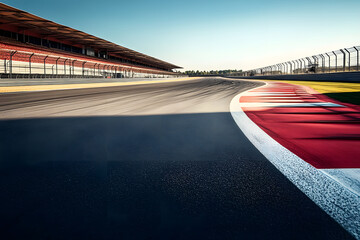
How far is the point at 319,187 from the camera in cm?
194

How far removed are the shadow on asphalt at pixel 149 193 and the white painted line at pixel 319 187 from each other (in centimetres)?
8

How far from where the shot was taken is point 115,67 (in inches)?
1505

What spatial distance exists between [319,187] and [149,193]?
4.38ft

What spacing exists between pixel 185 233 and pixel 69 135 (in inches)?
115

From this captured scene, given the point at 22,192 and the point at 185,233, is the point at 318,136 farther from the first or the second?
the point at 22,192

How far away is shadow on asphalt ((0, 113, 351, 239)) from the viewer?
1.39 m

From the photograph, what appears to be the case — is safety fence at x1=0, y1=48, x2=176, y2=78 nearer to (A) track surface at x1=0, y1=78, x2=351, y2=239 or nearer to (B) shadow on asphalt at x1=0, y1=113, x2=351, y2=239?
(A) track surface at x1=0, y1=78, x2=351, y2=239

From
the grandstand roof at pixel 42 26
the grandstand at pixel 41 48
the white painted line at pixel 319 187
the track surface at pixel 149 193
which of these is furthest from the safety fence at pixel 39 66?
the white painted line at pixel 319 187

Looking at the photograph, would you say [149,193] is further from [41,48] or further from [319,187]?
[41,48]

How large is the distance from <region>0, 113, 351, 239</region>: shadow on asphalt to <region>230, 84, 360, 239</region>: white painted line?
8cm

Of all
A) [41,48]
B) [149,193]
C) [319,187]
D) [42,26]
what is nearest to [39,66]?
[41,48]

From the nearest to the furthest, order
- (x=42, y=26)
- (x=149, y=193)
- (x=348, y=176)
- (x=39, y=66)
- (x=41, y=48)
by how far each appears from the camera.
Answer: (x=149, y=193)
(x=348, y=176)
(x=39, y=66)
(x=42, y=26)
(x=41, y=48)

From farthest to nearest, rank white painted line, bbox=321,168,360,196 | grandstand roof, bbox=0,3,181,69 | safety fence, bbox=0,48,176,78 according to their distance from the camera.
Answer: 1. grandstand roof, bbox=0,3,181,69
2. safety fence, bbox=0,48,176,78
3. white painted line, bbox=321,168,360,196

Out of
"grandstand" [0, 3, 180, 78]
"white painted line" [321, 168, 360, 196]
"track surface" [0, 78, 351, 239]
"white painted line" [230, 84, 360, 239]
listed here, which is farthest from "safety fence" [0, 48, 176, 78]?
"white painted line" [321, 168, 360, 196]
